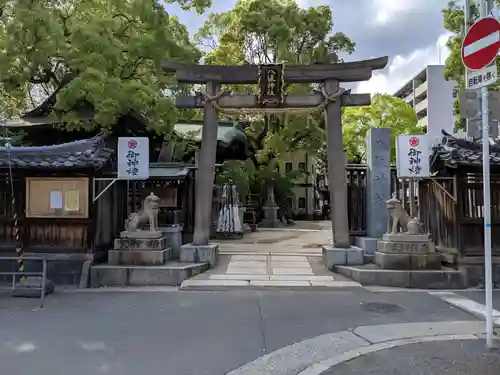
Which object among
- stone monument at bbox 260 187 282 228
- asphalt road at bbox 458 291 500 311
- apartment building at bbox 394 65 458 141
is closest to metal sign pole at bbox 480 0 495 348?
asphalt road at bbox 458 291 500 311

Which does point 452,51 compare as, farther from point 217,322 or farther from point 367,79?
point 217,322

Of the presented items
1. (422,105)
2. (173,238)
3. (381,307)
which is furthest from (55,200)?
(422,105)

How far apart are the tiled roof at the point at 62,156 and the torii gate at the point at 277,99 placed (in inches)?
102

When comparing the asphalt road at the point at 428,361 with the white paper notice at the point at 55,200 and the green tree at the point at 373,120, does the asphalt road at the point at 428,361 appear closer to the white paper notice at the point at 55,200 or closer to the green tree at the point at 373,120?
the white paper notice at the point at 55,200

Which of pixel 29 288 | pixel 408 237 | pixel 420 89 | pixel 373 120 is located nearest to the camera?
pixel 29 288

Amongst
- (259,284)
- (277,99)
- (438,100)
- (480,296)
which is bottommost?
(480,296)

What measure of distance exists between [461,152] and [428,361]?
21.8 feet

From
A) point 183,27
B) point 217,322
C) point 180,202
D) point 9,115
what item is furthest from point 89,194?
point 9,115

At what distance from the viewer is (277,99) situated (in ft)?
39.4

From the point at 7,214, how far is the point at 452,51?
54.8ft

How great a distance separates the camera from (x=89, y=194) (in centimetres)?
1084

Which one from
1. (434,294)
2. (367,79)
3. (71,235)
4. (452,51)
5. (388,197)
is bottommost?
(434,294)

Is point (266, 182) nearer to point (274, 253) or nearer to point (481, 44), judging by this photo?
point (274, 253)

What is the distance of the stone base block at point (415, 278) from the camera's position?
412 inches
